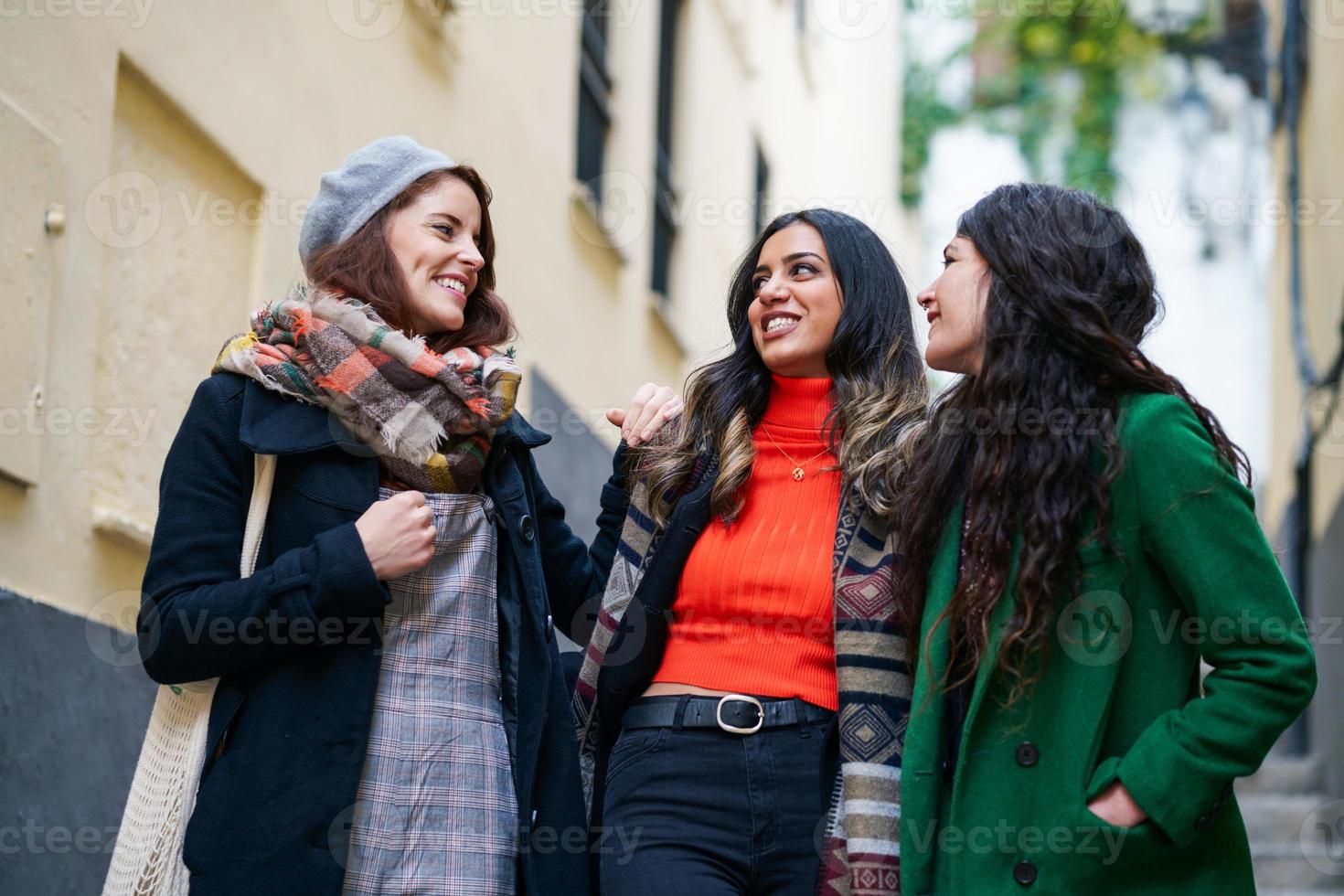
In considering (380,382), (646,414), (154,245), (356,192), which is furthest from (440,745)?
(154,245)

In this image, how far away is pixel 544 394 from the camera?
8297 mm

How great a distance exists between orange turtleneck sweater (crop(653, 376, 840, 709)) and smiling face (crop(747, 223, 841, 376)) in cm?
21

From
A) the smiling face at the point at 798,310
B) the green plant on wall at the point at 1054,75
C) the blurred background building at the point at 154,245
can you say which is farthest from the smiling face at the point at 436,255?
the green plant on wall at the point at 1054,75

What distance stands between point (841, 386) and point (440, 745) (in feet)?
4.13

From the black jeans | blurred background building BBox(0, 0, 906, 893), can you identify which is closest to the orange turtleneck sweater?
the black jeans

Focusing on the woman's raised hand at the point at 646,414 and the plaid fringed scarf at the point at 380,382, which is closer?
the plaid fringed scarf at the point at 380,382

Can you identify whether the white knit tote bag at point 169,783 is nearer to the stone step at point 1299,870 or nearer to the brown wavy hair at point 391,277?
the brown wavy hair at point 391,277

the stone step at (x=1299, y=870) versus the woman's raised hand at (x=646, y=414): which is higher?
the woman's raised hand at (x=646, y=414)

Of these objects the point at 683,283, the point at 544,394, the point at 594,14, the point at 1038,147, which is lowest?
the point at 544,394

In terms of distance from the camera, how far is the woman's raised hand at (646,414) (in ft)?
12.3

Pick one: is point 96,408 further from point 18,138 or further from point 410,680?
point 410,680

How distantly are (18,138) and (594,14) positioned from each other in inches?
240

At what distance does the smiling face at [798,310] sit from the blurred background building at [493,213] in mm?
523

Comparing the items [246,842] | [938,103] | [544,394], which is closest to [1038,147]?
[938,103]
